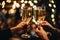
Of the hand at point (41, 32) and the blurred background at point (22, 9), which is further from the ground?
the blurred background at point (22, 9)

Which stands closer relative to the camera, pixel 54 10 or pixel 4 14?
pixel 4 14

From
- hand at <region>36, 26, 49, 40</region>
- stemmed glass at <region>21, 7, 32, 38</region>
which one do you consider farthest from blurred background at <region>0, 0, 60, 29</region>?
hand at <region>36, 26, 49, 40</region>

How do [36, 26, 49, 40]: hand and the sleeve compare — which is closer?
the sleeve

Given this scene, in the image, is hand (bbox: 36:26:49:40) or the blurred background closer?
the blurred background

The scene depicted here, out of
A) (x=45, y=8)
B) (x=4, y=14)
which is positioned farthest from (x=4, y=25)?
(x=45, y=8)

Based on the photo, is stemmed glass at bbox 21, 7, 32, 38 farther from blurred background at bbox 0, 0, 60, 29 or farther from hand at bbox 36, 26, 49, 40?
hand at bbox 36, 26, 49, 40

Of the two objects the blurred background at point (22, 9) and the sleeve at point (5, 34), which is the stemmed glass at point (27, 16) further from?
the sleeve at point (5, 34)

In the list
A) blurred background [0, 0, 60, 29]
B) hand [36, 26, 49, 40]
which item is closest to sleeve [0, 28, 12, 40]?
blurred background [0, 0, 60, 29]

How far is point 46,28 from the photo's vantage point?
10.9ft

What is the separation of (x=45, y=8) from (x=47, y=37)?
34cm

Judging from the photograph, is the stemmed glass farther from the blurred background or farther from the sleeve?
the sleeve

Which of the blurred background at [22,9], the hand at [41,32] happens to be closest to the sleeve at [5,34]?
the blurred background at [22,9]

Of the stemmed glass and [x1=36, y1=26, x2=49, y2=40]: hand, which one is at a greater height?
the stemmed glass

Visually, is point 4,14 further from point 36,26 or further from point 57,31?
point 57,31
